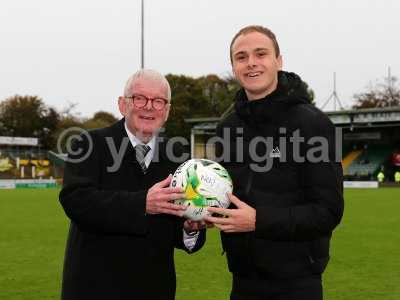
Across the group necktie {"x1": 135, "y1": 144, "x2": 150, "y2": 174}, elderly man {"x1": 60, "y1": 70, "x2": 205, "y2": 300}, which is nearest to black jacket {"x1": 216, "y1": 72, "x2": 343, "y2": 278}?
elderly man {"x1": 60, "y1": 70, "x2": 205, "y2": 300}

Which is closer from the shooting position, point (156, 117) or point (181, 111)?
point (156, 117)

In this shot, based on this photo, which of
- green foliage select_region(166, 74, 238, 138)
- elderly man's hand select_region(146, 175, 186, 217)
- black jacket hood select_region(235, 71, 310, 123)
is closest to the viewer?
elderly man's hand select_region(146, 175, 186, 217)

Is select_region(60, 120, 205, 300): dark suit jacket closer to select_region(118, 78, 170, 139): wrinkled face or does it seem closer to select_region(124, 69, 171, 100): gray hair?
select_region(118, 78, 170, 139): wrinkled face

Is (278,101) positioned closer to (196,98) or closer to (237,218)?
(237,218)

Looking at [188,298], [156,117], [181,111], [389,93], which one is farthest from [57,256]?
[389,93]

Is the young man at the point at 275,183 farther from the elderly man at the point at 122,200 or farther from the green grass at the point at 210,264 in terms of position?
the green grass at the point at 210,264

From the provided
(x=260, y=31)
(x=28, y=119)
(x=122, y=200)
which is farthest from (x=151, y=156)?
(x=28, y=119)

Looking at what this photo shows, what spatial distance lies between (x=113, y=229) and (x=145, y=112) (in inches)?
31.3

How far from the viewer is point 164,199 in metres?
3.36

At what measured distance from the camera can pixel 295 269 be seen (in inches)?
134

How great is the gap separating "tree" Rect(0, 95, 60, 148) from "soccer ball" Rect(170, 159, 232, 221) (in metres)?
85.2

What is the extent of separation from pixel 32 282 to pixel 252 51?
6519mm

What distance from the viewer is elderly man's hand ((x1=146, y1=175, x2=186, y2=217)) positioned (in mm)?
3355

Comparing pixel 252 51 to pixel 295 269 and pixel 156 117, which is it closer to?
pixel 156 117
